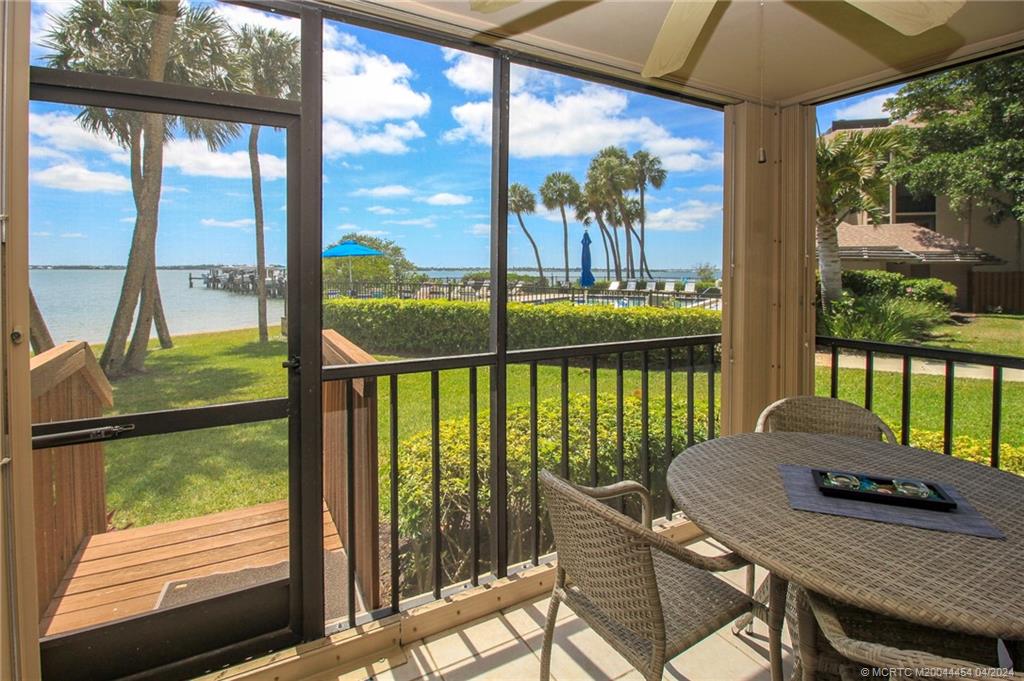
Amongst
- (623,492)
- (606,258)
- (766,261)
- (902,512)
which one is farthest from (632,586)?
(766,261)

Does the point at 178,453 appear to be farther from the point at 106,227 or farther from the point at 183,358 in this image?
the point at 106,227

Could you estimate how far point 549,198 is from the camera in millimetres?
2834

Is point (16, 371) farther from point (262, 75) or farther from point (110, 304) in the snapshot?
point (262, 75)

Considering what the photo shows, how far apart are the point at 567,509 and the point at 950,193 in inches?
106

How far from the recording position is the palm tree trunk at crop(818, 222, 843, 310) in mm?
3258

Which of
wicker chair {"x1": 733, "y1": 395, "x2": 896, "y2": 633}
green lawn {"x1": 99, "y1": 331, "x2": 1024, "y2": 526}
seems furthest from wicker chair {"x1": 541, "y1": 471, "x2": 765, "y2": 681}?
green lawn {"x1": 99, "y1": 331, "x2": 1024, "y2": 526}

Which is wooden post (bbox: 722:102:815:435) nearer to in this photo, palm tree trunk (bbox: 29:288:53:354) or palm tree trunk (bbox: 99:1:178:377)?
palm tree trunk (bbox: 99:1:178:377)

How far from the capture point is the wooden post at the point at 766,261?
322 centimetres

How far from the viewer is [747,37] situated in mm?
2439

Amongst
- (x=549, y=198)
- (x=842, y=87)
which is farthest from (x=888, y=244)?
(x=549, y=198)

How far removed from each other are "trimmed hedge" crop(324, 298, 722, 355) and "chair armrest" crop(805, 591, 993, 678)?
1.64 meters

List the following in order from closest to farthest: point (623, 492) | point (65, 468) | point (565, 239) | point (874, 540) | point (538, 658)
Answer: point (874, 540)
point (65, 468)
point (623, 492)
point (538, 658)
point (565, 239)

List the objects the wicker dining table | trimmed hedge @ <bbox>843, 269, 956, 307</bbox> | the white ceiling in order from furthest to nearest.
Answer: trimmed hedge @ <bbox>843, 269, 956, 307</bbox> < the white ceiling < the wicker dining table

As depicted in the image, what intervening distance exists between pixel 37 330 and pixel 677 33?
2.00 meters
